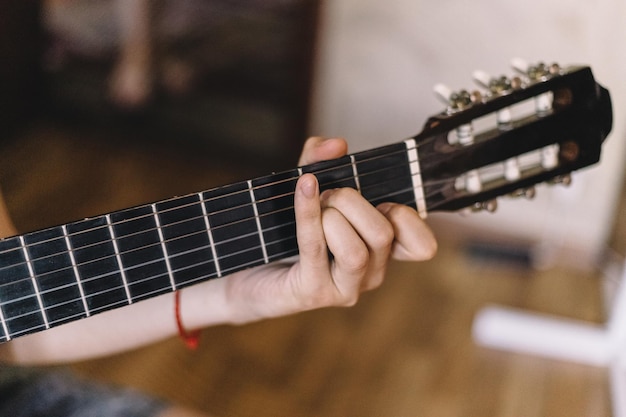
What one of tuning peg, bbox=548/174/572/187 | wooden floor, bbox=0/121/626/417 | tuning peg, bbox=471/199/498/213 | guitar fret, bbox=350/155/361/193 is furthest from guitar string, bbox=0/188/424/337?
wooden floor, bbox=0/121/626/417

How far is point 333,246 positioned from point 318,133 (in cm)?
137

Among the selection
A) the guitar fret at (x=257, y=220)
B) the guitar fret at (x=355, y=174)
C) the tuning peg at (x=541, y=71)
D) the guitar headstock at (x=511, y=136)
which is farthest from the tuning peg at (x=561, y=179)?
the guitar fret at (x=257, y=220)

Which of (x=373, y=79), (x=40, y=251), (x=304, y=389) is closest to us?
(x=40, y=251)

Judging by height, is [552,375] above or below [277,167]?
below

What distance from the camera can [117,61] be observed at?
2.20 metres

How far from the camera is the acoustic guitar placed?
0.72 meters

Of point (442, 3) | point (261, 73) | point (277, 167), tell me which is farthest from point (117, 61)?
point (442, 3)

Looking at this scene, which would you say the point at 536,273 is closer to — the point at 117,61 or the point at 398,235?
the point at 398,235

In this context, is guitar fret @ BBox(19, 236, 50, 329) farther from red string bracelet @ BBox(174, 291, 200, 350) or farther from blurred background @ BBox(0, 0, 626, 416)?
blurred background @ BBox(0, 0, 626, 416)

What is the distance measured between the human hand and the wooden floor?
2.04 feet

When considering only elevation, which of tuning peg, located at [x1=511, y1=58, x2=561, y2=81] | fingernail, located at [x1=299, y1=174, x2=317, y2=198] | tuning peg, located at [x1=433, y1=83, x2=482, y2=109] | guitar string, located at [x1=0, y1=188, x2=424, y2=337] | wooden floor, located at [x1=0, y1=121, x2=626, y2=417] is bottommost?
wooden floor, located at [x1=0, y1=121, x2=626, y2=417]

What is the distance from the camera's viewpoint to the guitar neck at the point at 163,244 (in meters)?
0.72

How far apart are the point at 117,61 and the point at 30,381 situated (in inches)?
61.8

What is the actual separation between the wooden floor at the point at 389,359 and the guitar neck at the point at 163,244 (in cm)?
69
